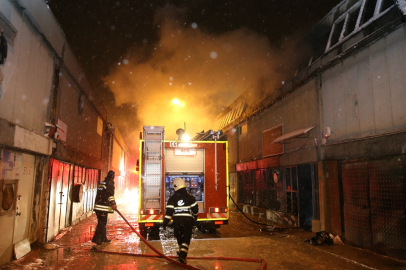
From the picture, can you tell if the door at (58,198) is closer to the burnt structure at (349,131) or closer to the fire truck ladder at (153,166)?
the fire truck ladder at (153,166)

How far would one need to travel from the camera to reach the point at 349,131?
24.2 ft

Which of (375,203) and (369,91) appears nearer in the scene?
(375,203)

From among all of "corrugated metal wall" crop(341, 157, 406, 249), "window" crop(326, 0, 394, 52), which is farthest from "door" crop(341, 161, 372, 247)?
"window" crop(326, 0, 394, 52)

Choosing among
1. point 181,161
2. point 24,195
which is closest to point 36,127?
point 24,195

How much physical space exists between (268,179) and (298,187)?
2.59 m

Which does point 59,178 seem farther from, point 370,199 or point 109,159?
point 109,159

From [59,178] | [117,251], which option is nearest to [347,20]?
[117,251]

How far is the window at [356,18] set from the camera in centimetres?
724

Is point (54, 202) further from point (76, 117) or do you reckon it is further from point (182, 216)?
point (182, 216)

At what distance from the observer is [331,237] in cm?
762

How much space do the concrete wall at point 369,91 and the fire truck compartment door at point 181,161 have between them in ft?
12.8

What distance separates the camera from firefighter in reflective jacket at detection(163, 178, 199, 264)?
521 cm

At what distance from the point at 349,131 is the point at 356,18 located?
3515 mm

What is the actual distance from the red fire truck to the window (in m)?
4.75
